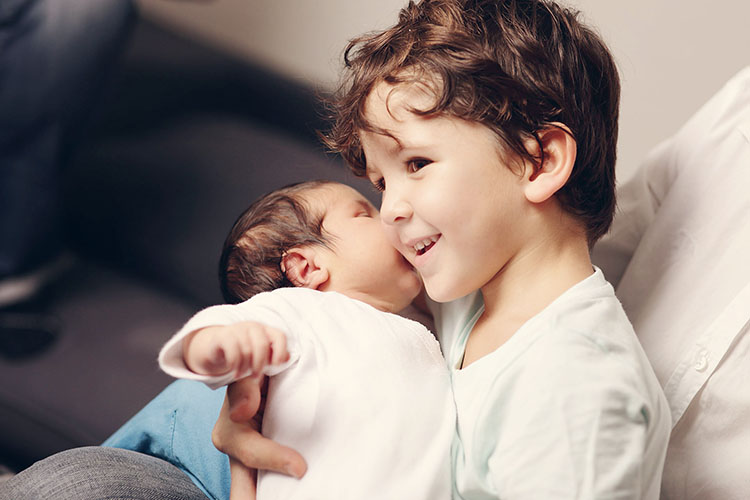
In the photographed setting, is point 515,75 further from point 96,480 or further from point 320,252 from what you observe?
point 96,480

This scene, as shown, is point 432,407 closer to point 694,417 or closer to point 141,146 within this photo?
point 694,417

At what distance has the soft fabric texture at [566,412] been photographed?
0.63 meters

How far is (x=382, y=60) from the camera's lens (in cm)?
78

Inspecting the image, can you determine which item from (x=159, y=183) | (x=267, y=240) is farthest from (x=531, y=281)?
(x=159, y=183)

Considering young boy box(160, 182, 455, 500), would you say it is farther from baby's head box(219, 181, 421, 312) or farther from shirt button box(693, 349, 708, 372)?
shirt button box(693, 349, 708, 372)

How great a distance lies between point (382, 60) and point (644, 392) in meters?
0.41

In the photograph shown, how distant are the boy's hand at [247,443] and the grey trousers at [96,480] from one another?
0.31 feet

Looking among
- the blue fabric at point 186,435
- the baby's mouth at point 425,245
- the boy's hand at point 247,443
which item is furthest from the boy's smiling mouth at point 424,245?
the blue fabric at point 186,435

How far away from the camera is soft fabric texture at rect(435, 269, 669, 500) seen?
2.08ft

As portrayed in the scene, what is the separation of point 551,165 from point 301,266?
12.1 inches

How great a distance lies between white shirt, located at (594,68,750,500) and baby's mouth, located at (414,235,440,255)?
280mm

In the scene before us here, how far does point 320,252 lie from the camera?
0.88 metres

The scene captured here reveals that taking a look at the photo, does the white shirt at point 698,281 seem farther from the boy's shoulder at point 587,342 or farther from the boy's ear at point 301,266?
the boy's ear at point 301,266

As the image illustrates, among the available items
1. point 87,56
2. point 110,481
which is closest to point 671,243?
point 110,481
